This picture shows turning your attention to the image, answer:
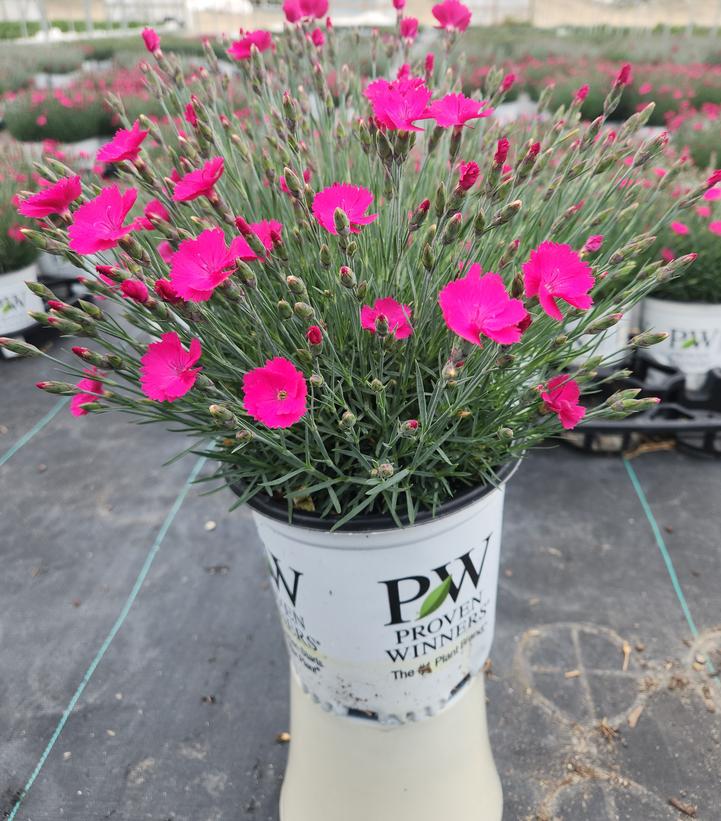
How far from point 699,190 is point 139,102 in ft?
17.0

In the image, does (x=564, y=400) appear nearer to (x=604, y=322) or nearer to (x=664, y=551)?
(x=604, y=322)

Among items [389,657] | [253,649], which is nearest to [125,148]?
[389,657]

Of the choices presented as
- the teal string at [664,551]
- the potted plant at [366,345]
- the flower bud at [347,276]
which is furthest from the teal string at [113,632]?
the teal string at [664,551]

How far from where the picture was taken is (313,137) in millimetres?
1051

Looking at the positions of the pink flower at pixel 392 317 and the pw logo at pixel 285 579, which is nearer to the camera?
the pink flower at pixel 392 317

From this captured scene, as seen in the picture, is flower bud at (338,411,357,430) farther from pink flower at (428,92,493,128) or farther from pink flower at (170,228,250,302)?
pink flower at (428,92,493,128)

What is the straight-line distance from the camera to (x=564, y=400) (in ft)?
2.52

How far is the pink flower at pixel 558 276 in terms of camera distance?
2.15 ft

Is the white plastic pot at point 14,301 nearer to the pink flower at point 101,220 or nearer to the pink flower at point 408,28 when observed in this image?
the pink flower at point 408,28

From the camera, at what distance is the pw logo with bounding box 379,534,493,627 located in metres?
0.90

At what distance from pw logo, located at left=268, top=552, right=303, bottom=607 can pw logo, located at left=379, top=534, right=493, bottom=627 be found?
0.47ft

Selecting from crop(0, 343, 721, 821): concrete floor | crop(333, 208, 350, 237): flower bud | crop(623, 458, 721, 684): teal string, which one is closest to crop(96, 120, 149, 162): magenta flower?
crop(333, 208, 350, 237): flower bud

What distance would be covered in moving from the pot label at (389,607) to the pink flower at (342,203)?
0.41m

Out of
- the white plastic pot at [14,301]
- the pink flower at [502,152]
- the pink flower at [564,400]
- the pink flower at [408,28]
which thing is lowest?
the white plastic pot at [14,301]
